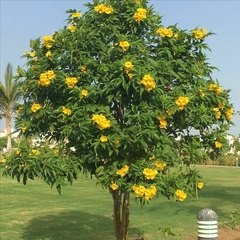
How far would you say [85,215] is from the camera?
1205 centimetres

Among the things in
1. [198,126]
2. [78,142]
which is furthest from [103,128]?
[198,126]

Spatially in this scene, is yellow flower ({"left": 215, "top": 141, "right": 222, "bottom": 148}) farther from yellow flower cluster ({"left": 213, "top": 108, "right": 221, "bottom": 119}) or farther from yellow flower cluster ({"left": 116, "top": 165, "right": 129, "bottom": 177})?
yellow flower cluster ({"left": 116, "top": 165, "right": 129, "bottom": 177})

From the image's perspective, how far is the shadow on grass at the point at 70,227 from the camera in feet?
30.0

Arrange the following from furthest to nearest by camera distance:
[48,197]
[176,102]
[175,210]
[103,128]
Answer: [48,197] < [175,210] < [176,102] < [103,128]

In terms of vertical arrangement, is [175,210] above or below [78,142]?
below

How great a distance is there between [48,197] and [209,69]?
460 inches

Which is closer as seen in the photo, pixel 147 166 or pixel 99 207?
pixel 147 166

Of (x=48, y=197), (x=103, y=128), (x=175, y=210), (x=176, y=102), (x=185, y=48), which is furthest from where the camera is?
(x=48, y=197)

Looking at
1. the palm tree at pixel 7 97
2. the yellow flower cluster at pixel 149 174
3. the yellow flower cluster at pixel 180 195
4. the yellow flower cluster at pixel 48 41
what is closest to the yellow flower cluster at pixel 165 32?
the yellow flower cluster at pixel 48 41

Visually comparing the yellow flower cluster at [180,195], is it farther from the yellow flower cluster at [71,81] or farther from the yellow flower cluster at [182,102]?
the yellow flower cluster at [71,81]

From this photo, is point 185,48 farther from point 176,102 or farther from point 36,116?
point 36,116

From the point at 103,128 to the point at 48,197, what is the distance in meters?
12.2

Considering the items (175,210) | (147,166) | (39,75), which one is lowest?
(175,210)

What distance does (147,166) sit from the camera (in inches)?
184
